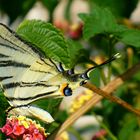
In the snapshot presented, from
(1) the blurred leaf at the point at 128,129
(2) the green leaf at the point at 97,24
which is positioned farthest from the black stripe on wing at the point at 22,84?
(1) the blurred leaf at the point at 128,129

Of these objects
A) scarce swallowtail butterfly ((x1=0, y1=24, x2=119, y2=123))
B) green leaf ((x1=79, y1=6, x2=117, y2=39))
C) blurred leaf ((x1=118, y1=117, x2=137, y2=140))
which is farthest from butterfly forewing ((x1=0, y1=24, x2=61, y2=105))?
blurred leaf ((x1=118, y1=117, x2=137, y2=140))

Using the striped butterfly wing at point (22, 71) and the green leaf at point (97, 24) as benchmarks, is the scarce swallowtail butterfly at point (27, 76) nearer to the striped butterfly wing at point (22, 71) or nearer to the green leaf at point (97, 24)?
the striped butterfly wing at point (22, 71)

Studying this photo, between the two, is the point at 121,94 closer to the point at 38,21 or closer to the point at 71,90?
the point at 38,21

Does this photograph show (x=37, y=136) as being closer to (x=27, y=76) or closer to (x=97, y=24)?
(x=27, y=76)

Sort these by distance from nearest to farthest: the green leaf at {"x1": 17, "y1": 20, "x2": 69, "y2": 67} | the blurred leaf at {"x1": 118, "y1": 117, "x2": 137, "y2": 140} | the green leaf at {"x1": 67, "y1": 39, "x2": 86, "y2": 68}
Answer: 1. the green leaf at {"x1": 17, "y1": 20, "x2": 69, "y2": 67}
2. the green leaf at {"x1": 67, "y1": 39, "x2": 86, "y2": 68}
3. the blurred leaf at {"x1": 118, "y1": 117, "x2": 137, "y2": 140}

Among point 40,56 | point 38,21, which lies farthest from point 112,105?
point 40,56

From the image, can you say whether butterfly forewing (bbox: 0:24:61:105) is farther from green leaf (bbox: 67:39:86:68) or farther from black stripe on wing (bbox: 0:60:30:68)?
green leaf (bbox: 67:39:86:68)

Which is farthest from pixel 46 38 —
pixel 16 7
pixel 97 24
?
pixel 16 7
